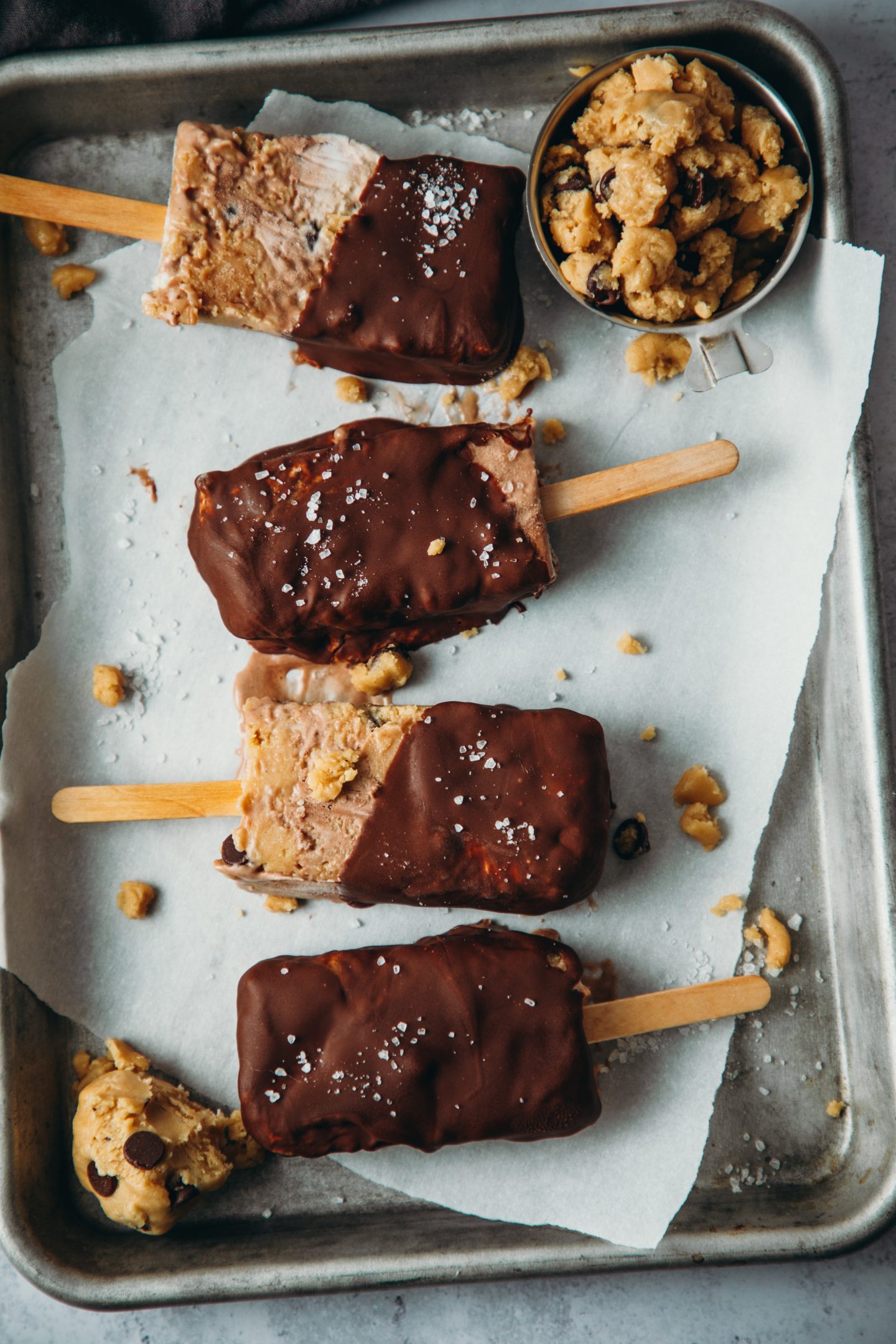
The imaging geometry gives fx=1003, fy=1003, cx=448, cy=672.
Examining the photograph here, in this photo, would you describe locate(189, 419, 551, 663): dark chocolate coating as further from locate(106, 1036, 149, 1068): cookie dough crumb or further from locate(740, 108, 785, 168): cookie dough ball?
locate(106, 1036, 149, 1068): cookie dough crumb

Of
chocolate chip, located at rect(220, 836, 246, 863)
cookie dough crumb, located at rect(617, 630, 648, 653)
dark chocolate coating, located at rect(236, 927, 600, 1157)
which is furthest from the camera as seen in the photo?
cookie dough crumb, located at rect(617, 630, 648, 653)

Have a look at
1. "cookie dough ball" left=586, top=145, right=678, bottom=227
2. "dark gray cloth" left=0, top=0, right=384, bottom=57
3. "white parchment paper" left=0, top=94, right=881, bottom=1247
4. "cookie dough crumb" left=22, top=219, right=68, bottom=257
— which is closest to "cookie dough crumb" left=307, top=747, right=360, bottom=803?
"white parchment paper" left=0, top=94, right=881, bottom=1247

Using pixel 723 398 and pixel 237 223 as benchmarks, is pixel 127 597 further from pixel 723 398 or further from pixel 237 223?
pixel 723 398

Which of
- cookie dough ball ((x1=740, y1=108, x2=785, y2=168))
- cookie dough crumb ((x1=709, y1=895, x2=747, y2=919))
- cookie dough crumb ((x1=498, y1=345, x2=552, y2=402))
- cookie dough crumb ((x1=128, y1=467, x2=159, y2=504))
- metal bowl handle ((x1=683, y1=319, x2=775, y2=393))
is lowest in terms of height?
cookie dough crumb ((x1=709, y1=895, x2=747, y2=919))

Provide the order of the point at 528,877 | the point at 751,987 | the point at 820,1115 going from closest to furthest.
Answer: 1. the point at 528,877
2. the point at 751,987
3. the point at 820,1115

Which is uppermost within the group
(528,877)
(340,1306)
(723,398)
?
(723,398)

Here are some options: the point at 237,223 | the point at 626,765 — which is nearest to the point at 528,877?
the point at 626,765

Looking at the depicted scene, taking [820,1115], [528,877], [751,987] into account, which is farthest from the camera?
[820,1115]

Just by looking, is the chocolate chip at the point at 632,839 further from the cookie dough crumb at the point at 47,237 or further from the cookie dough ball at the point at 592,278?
the cookie dough crumb at the point at 47,237
